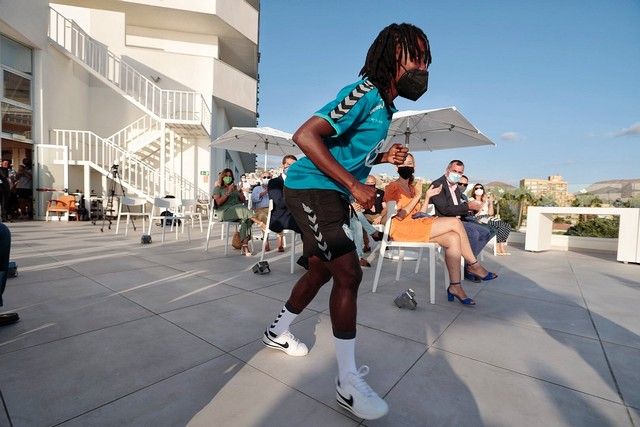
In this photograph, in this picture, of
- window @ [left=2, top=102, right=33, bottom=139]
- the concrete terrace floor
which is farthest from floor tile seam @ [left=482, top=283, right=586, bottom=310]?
window @ [left=2, top=102, right=33, bottom=139]

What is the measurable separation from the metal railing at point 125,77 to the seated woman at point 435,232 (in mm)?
11315

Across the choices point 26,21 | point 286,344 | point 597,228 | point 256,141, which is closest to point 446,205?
point 286,344

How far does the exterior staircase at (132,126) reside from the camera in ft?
36.1

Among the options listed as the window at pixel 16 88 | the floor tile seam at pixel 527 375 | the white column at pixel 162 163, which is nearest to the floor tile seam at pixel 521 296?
the floor tile seam at pixel 527 375

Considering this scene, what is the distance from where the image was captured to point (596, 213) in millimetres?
6094

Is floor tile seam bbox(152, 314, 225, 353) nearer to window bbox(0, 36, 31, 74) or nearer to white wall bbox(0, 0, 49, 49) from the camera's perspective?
white wall bbox(0, 0, 49, 49)

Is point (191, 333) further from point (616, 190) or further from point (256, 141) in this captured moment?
point (616, 190)

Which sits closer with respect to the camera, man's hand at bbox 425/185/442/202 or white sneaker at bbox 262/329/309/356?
Result: white sneaker at bbox 262/329/309/356

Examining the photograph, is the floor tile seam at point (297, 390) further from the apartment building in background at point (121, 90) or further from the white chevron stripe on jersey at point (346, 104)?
the apartment building in background at point (121, 90)

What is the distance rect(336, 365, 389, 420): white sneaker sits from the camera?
127cm

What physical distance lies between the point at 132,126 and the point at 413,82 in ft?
48.5

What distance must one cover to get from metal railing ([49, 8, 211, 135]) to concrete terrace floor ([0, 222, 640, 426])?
10773 millimetres

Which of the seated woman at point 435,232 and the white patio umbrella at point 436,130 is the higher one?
the white patio umbrella at point 436,130

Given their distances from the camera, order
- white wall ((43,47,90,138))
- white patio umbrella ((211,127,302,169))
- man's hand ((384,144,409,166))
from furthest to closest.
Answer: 1. white wall ((43,47,90,138))
2. white patio umbrella ((211,127,302,169))
3. man's hand ((384,144,409,166))
